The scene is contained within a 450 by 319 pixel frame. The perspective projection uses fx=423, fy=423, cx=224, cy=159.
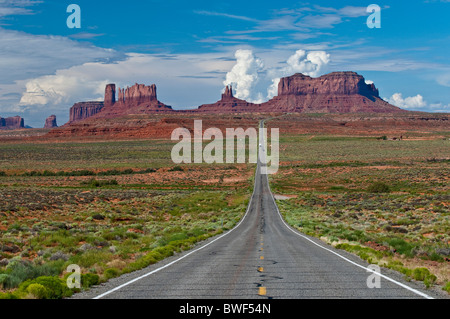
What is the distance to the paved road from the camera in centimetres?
966

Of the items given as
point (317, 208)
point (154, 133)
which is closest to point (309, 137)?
point (154, 133)

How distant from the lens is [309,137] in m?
168

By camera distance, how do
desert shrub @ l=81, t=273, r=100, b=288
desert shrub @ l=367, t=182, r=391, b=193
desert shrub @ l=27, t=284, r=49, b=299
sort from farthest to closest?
desert shrub @ l=367, t=182, r=391, b=193 → desert shrub @ l=81, t=273, r=100, b=288 → desert shrub @ l=27, t=284, r=49, b=299

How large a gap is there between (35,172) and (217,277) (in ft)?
257

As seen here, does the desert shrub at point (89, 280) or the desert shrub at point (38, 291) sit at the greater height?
the desert shrub at point (38, 291)

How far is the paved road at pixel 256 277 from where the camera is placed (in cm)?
966

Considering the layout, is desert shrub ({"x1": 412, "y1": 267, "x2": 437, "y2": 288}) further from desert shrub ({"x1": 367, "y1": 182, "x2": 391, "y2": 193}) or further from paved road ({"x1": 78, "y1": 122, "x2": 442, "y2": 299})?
desert shrub ({"x1": 367, "y1": 182, "x2": 391, "y2": 193})

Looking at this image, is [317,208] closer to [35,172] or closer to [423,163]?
[423,163]

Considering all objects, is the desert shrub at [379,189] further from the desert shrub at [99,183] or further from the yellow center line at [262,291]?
the yellow center line at [262,291]

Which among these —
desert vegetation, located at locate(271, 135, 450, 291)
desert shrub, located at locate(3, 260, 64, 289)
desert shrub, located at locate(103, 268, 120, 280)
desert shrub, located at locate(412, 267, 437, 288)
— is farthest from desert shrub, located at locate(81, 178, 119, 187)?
desert shrub, located at locate(412, 267, 437, 288)

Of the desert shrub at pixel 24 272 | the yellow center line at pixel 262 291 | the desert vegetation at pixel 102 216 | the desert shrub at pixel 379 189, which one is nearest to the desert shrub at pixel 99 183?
the desert vegetation at pixel 102 216

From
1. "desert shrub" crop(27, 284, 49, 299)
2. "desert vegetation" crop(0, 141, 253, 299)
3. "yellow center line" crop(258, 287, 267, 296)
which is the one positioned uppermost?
"desert shrub" crop(27, 284, 49, 299)

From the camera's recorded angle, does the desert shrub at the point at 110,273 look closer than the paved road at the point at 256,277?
No

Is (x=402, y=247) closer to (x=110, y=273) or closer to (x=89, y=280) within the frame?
(x=110, y=273)
